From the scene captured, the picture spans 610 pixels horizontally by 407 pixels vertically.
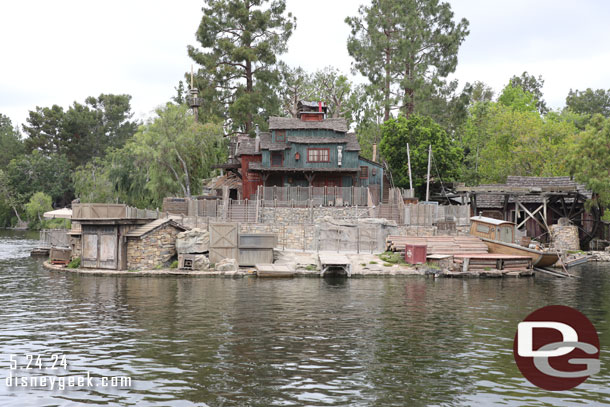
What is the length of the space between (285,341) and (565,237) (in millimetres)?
40608

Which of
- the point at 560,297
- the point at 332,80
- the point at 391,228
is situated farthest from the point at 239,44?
the point at 560,297

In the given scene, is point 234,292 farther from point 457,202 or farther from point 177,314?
point 457,202

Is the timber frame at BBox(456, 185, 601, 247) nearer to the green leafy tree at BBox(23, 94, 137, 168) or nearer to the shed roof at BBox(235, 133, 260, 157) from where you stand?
the shed roof at BBox(235, 133, 260, 157)

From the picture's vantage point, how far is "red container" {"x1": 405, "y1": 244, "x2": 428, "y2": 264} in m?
38.8

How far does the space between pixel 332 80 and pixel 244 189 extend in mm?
31048

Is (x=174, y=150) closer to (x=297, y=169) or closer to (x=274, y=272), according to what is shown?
(x=297, y=169)

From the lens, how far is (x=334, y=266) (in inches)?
1487

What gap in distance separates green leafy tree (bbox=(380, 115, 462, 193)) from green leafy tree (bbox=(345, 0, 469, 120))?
26.6 ft

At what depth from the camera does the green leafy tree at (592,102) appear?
4149 inches

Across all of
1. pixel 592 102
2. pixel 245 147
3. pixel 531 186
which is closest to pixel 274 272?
pixel 245 147

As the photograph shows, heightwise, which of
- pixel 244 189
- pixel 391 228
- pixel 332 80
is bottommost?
pixel 391 228

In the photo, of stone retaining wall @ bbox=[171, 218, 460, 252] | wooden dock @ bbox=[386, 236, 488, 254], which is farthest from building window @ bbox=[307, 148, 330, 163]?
wooden dock @ bbox=[386, 236, 488, 254]

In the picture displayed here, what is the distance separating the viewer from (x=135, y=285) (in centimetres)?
3250

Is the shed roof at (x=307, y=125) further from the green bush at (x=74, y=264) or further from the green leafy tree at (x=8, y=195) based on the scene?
the green leafy tree at (x=8, y=195)
